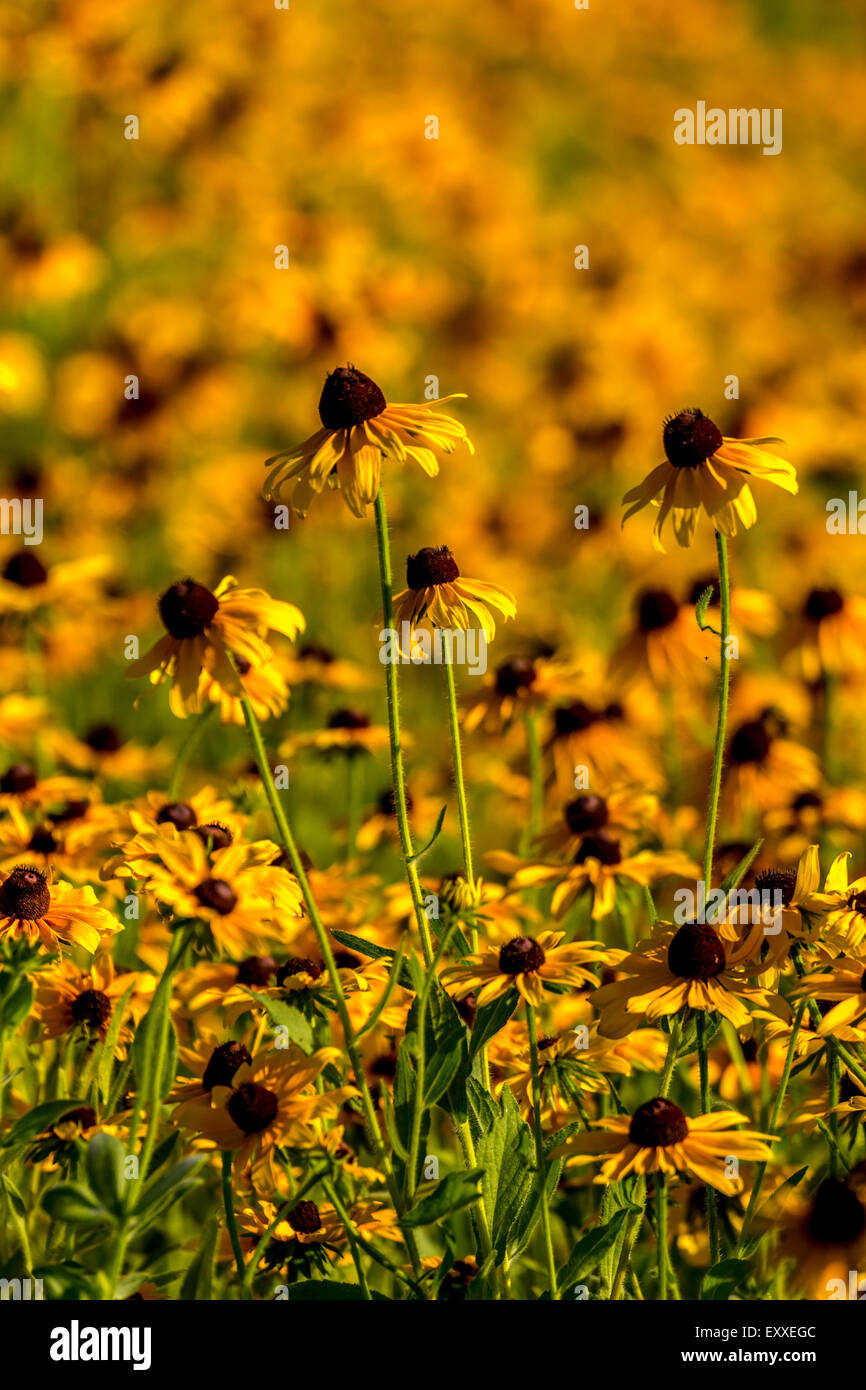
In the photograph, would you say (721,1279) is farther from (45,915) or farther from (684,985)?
(45,915)

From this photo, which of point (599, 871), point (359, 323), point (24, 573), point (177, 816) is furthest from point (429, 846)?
point (359, 323)

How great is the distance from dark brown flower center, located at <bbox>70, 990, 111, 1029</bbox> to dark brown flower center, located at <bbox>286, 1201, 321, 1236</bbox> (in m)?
0.35

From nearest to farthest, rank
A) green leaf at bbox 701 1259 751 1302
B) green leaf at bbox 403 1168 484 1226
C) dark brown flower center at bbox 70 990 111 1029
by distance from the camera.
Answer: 1. green leaf at bbox 403 1168 484 1226
2. green leaf at bbox 701 1259 751 1302
3. dark brown flower center at bbox 70 990 111 1029

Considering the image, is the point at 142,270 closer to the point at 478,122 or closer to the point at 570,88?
the point at 478,122

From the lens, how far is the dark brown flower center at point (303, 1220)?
81.7 inches

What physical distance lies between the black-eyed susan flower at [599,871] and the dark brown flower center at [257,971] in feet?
1.41

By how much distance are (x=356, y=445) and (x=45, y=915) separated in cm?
69

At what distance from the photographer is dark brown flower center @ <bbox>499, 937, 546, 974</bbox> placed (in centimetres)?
203

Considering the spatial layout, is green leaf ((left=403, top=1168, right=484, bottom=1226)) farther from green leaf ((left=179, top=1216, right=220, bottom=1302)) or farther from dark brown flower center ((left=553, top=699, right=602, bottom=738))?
dark brown flower center ((left=553, top=699, right=602, bottom=738))

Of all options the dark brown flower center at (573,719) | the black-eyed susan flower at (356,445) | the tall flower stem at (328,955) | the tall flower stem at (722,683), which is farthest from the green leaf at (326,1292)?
the dark brown flower center at (573,719)

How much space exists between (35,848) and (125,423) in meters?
3.74

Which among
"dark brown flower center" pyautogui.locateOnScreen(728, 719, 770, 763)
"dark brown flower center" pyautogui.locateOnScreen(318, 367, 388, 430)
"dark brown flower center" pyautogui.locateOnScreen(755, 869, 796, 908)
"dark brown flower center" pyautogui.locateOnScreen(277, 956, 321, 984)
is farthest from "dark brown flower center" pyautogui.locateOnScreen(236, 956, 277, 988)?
"dark brown flower center" pyautogui.locateOnScreen(728, 719, 770, 763)

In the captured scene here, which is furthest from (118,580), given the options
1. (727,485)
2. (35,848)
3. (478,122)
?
(478,122)
